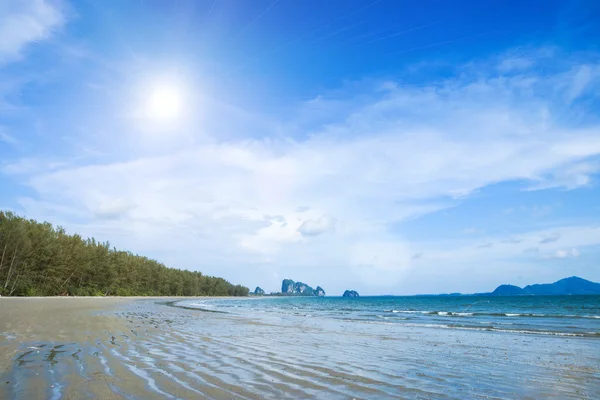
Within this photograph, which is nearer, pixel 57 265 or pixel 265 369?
pixel 265 369

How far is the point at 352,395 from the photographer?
7.83 m

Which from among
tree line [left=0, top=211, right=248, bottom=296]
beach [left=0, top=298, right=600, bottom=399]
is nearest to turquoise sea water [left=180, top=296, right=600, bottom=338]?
beach [left=0, top=298, right=600, bottom=399]

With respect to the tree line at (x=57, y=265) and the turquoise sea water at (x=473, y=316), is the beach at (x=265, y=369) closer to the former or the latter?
the turquoise sea water at (x=473, y=316)

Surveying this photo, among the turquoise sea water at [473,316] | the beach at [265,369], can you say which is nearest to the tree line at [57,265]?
Answer: the turquoise sea water at [473,316]

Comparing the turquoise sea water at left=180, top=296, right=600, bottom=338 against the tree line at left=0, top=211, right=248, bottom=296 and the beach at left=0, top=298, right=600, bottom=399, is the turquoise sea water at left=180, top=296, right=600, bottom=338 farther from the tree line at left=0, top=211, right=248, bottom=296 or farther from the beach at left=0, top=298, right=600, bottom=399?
the tree line at left=0, top=211, right=248, bottom=296

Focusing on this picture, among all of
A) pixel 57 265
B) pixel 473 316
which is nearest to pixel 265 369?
pixel 473 316

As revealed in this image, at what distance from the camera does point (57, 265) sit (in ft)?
223

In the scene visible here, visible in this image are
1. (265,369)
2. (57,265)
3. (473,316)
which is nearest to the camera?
(265,369)

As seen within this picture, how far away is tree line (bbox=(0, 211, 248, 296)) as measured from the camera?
58.2 m

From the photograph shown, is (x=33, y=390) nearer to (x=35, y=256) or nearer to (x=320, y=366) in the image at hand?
(x=320, y=366)

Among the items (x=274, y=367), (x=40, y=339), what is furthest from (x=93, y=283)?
(x=274, y=367)

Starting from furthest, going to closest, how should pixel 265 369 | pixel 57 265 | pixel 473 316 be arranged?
1. pixel 57 265
2. pixel 473 316
3. pixel 265 369

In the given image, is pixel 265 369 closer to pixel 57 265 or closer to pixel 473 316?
pixel 473 316

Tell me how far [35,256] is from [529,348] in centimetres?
7007
